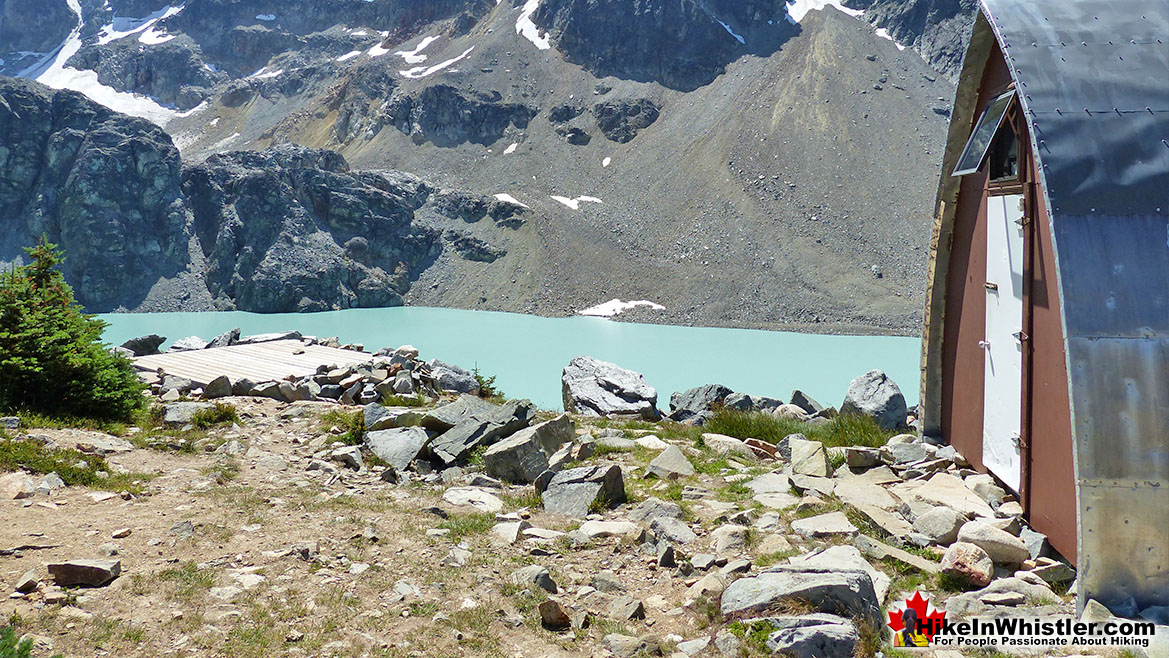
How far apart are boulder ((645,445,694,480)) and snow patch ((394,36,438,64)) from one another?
97.4 meters

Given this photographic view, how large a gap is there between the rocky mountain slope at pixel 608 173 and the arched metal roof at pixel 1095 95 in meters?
39.0

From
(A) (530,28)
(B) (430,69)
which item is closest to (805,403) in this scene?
(B) (430,69)

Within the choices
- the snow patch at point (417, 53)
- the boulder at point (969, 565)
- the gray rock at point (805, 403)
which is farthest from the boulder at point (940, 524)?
the snow patch at point (417, 53)

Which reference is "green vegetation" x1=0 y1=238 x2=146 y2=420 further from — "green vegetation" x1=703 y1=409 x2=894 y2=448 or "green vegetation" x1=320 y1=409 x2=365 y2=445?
"green vegetation" x1=703 y1=409 x2=894 y2=448

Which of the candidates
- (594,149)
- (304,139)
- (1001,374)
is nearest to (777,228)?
(594,149)

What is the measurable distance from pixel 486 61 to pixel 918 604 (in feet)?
296

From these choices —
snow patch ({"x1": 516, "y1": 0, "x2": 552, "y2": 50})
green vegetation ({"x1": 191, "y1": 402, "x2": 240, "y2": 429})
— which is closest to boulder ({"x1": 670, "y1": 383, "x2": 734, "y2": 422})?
green vegetation ({"x1": 191, "y1": 402, "x2": 240, "y2": 429})

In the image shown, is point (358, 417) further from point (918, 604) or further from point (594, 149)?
point (594, 149)

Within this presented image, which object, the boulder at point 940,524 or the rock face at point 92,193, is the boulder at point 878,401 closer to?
the boulder at point 940,524

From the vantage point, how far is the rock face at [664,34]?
274 feet

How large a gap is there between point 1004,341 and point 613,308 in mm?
43839

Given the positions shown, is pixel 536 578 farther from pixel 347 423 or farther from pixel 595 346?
pixel 595 346

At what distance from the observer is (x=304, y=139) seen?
91.4 metres

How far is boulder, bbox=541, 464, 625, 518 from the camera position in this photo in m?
6.93
